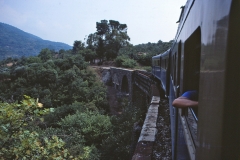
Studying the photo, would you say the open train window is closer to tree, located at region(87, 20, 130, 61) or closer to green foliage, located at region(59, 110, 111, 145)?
green foliage, located at region(59, 110, 111, 145)

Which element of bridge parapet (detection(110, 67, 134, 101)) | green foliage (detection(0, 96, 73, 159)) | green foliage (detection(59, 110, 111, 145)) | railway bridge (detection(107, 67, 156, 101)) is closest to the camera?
green foliage (detection(0, 96, 73, 159))

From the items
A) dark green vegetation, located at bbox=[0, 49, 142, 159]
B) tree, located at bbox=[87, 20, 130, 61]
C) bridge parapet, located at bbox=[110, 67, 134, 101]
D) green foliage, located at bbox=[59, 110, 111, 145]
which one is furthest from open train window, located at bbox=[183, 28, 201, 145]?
tree, located at bbox=[87, 20, 130, 61]

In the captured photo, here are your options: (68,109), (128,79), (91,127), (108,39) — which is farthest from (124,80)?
(108,39)

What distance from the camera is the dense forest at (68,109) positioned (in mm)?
3254

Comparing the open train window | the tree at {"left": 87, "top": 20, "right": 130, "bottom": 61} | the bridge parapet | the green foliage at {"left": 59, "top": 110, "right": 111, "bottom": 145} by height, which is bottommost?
the green foliage at {"left": 59, "top": 110, "right": 111, "bottom": 145}

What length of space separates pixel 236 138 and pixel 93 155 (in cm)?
903

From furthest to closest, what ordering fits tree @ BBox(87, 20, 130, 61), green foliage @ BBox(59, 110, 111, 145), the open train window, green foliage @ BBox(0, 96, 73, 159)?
tree @ BBox(87, 20, 130, 61), green foliage @ BBox(59, 110, 111, 145), green foliage @ BBox(0, 96, 73, 159), the open train window

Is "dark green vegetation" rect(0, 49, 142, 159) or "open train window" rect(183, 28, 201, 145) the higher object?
"open train window" rect(183, 28, 201, 145)

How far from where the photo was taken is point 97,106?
1811cm

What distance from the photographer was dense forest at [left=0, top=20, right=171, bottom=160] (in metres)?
3.25

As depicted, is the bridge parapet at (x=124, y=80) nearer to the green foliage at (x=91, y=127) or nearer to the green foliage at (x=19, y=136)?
the green foliage at (x=91, y=127)

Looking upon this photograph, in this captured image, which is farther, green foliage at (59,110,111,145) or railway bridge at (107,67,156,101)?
railway bridge at (107,67,156,101)

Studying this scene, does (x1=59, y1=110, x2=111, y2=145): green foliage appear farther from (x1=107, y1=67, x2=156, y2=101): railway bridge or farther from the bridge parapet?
the bridge parapet

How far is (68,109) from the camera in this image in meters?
16.0
